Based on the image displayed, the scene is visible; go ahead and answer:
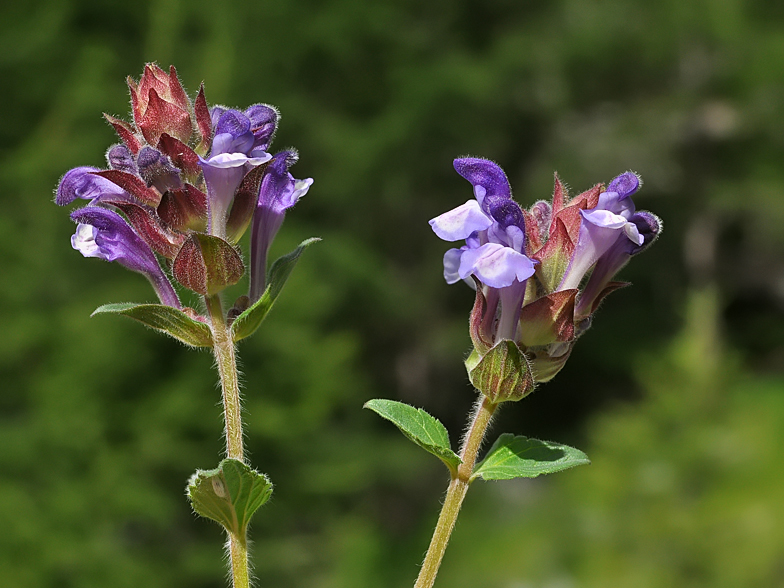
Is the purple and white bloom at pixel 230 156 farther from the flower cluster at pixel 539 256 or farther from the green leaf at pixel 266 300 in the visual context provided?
the flower cluster at pixel 539 256

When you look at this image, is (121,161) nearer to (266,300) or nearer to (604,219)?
(266,300)

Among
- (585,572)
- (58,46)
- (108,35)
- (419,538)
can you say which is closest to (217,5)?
(108,35)

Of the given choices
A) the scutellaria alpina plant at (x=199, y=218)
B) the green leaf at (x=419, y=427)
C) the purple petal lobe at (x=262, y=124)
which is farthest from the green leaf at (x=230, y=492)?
the purple petal lobe at (x=262, y=124)

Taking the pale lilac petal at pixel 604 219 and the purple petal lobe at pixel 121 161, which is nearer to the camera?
the pale lilac petal at pixel 604 219

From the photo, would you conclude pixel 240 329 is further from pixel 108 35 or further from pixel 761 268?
pixel 761 268

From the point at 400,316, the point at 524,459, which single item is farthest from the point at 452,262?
the point at 400,316

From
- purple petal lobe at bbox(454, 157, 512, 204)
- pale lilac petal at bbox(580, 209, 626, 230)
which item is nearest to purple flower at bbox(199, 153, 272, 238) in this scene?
purple petal lobe at bbox(454, 157, 512, 204)
